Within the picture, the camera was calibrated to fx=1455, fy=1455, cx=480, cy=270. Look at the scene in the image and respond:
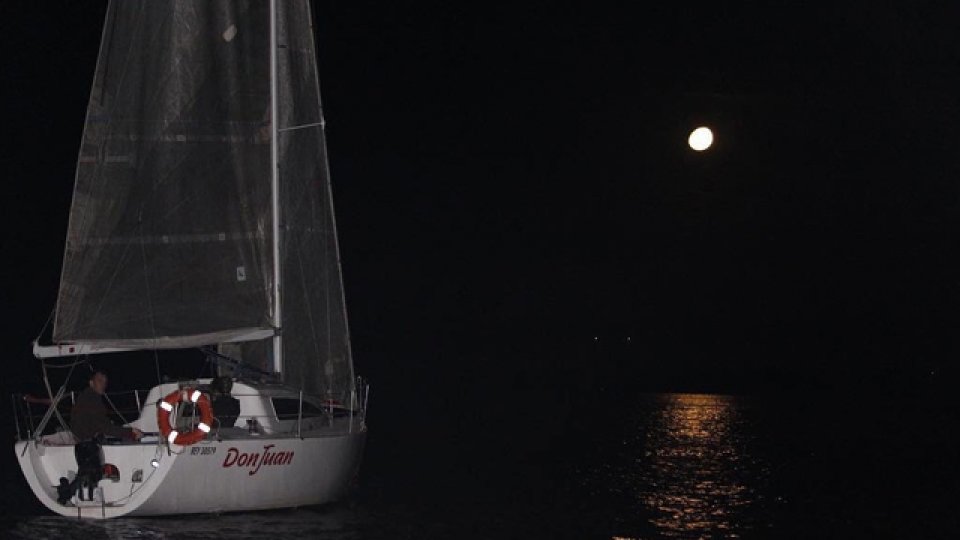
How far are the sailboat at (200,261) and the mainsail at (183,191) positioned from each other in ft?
0.09

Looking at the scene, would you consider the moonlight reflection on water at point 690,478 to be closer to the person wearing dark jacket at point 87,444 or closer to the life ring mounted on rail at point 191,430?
the life ring mounted on rail at point 191,430

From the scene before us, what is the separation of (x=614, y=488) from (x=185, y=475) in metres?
15.1

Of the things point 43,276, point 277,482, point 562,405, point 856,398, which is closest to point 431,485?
point 277,482

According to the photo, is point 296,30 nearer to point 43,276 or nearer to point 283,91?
point 283,91

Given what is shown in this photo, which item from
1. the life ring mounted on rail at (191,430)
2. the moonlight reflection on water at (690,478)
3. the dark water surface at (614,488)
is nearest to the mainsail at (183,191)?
the life ring mounted on rail at (191,430)

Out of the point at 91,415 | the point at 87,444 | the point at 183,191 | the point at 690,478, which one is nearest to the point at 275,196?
the point at 183,191

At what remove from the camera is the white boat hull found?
24547 millimetres

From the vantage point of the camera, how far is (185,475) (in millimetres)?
24688

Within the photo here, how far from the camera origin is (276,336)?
28.0 metres

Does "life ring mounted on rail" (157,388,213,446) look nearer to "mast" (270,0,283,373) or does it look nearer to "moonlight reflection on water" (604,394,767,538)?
"mast" (270,0,283,373)

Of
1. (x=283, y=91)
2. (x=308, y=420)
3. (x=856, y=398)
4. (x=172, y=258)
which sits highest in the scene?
(x=283, y=91)

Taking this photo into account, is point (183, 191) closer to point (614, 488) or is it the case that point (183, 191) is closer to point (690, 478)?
point (614, 488)

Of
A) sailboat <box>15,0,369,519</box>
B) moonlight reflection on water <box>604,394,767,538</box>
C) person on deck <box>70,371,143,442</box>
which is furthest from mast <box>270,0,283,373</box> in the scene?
moonlight reflection on water <box>604,394,767,538</box>

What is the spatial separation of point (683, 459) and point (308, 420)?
2144 centimetres
